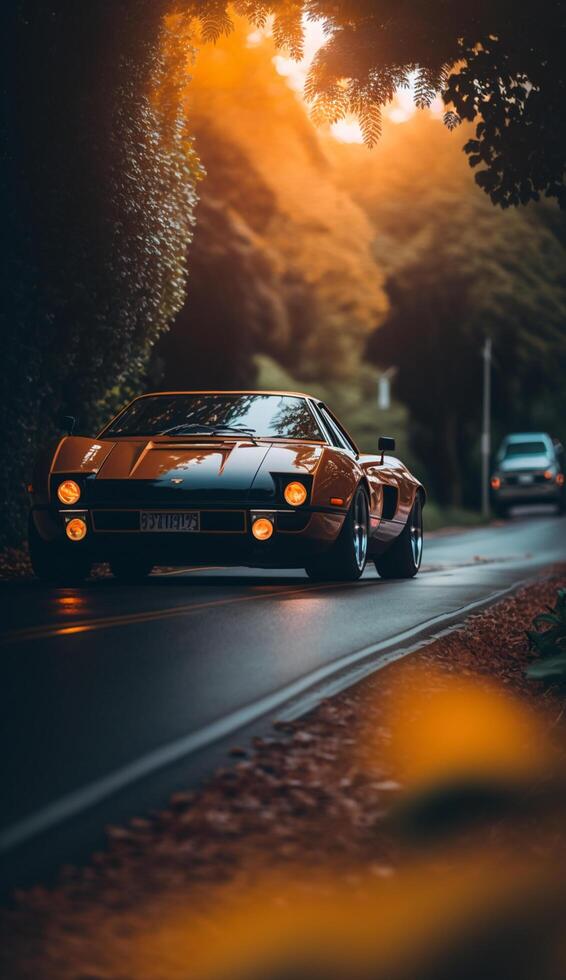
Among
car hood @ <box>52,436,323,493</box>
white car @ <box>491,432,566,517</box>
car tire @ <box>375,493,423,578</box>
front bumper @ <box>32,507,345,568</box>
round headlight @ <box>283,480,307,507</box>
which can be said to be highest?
car hood @ <box>52,436,323,493</box>

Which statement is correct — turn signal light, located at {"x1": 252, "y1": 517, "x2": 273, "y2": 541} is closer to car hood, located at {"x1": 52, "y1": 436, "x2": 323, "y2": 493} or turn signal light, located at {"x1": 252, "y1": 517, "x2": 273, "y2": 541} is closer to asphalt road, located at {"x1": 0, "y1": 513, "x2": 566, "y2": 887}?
car hood, located at {"x1": 52, "y1": 436, "x2": 323, "y2": 493}

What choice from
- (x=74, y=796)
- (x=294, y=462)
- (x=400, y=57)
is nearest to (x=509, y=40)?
(x=400, y=57)

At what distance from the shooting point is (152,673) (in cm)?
850

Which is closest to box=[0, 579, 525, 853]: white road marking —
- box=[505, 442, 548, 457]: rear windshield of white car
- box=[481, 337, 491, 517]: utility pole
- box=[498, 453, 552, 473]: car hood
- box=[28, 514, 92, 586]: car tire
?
box=[28, 514, 92, 586]: car tire

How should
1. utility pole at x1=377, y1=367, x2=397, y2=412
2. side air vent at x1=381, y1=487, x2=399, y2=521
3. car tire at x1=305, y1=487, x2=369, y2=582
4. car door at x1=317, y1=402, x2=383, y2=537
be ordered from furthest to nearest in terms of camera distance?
utility pole at x1=377, y1=367, x2=397, y2=412, side air vent at x1=381, y1=487, x2=399, y2=521, car door at x1=317, y1=402, x2=383, y2=537, car tire at x1=305, y1=487, x2=369, y2=582

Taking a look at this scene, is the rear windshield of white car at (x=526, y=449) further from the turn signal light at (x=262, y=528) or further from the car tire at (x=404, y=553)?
the turn signal light at (x=262, y=528)

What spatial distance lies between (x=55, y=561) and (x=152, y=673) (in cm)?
470

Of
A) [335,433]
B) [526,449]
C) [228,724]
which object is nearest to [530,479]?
[526,449]

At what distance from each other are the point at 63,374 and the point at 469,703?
938 cm

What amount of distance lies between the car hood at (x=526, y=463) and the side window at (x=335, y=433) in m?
31.9

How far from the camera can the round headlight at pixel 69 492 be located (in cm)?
1263

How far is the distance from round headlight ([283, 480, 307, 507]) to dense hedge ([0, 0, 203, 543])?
14.5ft

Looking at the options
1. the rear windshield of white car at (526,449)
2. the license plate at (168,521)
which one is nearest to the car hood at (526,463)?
the rear windshield of white car at (526,449)

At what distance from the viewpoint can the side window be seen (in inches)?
552
